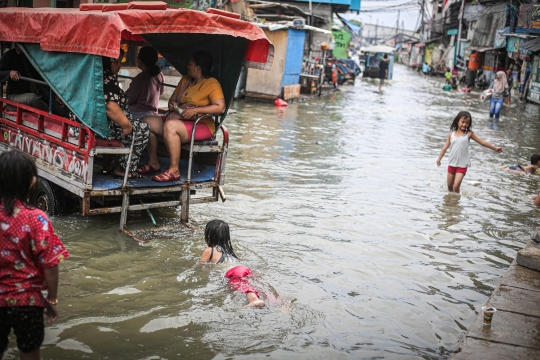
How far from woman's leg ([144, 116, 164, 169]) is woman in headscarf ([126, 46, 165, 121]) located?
527 mm

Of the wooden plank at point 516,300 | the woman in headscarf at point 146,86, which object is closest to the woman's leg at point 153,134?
the woman in headscarf at point 146,86

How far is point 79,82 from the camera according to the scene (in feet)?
20.7

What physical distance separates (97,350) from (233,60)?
430cm

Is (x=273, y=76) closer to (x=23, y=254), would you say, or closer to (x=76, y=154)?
(x=76, y=154)

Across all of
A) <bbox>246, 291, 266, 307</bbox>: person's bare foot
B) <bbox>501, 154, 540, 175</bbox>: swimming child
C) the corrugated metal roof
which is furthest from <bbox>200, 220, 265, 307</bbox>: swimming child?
the corrugated metal roof

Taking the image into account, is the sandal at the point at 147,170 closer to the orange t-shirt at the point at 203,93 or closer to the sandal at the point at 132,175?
the sandal at the point at 132,175

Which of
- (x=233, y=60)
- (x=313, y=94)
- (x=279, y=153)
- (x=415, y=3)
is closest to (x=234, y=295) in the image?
(x=233, y=60)

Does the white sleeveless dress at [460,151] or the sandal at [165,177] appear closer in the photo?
the sandal at [165,177]

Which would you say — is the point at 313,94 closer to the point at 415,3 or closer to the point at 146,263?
the point at 146,263

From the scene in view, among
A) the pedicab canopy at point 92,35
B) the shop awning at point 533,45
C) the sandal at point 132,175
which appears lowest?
the sandal at point 132,175

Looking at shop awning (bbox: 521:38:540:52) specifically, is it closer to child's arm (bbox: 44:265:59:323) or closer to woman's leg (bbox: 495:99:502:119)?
woman's leg (bbox: 495:99:502:119)

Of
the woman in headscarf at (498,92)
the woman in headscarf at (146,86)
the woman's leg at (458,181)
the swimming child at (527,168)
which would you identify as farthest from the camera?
the woman in headscarf at (498,92)

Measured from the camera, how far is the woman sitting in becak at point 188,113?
22.5 feet

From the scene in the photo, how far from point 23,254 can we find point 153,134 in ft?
13.4
